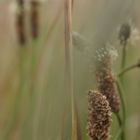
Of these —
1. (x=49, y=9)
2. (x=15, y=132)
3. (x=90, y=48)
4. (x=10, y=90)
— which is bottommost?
(x=15, y=132)

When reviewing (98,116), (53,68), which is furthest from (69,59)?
(98,116)

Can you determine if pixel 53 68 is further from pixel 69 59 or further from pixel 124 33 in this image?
pixel 124 33

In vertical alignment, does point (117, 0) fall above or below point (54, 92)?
above

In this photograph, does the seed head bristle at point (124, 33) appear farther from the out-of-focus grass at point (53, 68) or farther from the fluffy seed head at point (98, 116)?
the fluffy seed head at point (98, 116)

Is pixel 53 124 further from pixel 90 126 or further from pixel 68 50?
pixel 68 50

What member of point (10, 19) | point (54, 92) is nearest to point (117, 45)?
point (54, 92)

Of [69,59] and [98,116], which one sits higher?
[69,59]

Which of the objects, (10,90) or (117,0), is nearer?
(10,90)

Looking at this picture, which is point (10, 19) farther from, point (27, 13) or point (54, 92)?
point (54, 92)

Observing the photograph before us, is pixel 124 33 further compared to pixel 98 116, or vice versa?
pixel 124 33
